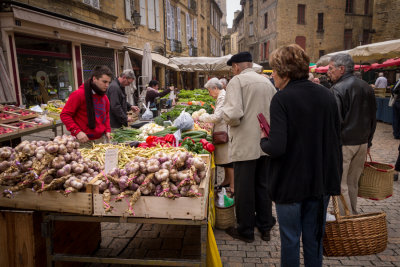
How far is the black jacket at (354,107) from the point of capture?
3.55m

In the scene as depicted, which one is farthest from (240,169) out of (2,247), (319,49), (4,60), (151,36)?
(319,49)

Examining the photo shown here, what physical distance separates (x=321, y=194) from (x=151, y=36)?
1828 centimetres

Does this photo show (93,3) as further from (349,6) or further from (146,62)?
(349,6)

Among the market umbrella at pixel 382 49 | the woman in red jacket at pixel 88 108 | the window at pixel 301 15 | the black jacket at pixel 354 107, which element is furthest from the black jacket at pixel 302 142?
the window at pixel 301 15

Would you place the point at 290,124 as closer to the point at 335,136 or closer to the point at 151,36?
the point at 335,136

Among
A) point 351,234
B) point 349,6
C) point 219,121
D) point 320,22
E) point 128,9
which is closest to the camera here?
point 351,234

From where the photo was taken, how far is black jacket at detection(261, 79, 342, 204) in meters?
2.04

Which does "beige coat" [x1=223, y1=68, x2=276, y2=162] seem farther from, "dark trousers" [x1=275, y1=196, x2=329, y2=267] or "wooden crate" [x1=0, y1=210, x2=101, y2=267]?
"wooden crate" [x1=0, y1=210, x2=101, y2=267]

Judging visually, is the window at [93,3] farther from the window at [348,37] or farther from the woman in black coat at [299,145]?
the window at [348,37]

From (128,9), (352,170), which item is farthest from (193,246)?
(128,9)

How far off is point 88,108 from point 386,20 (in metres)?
28.3

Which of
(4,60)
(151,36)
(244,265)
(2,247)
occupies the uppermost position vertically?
(151,36)

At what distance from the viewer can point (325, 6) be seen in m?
31.5

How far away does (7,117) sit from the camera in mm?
6230
